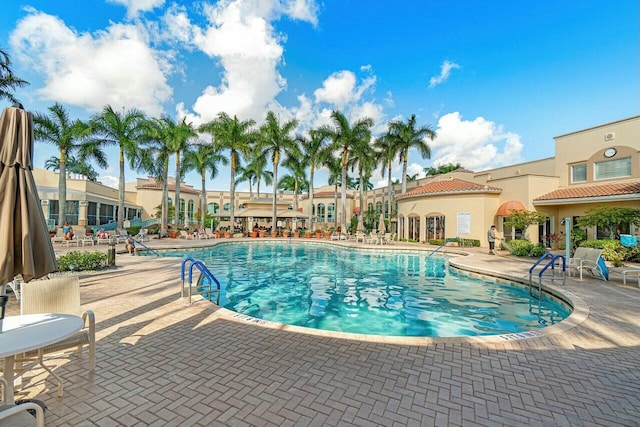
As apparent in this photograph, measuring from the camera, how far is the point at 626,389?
3.18 metres

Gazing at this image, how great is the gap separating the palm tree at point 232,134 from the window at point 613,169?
82.4 feet

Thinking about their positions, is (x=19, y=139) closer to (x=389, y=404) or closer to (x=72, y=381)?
(x=72, y=381)

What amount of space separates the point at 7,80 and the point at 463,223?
2708 cm

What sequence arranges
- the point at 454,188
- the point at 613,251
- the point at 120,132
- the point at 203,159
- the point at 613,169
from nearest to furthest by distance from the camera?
the point at 613,251
the point at 613,169
the point at 454,188
the point at 120,132
the point at 203,159

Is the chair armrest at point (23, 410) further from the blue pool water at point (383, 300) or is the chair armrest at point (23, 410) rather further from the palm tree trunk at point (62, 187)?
the palm tree trunk at point (62, 187)

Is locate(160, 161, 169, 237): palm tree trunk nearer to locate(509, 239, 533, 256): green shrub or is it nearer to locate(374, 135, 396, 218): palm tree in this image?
locate(374, 135, 396, 218): palm tree

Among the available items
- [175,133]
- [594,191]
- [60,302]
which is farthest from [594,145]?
[175,133]

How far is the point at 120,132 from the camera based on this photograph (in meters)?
21.9

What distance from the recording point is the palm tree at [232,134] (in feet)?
85.1

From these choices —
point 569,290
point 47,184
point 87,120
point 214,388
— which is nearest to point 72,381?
point 214,388

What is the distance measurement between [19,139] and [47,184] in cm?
3250

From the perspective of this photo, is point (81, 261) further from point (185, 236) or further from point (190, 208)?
point (190, 208)

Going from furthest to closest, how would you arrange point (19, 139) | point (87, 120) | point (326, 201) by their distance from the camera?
point (326, 201)
point (87, 120)
point (19, 139)

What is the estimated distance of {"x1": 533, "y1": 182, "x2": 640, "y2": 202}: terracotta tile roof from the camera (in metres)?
14.9
